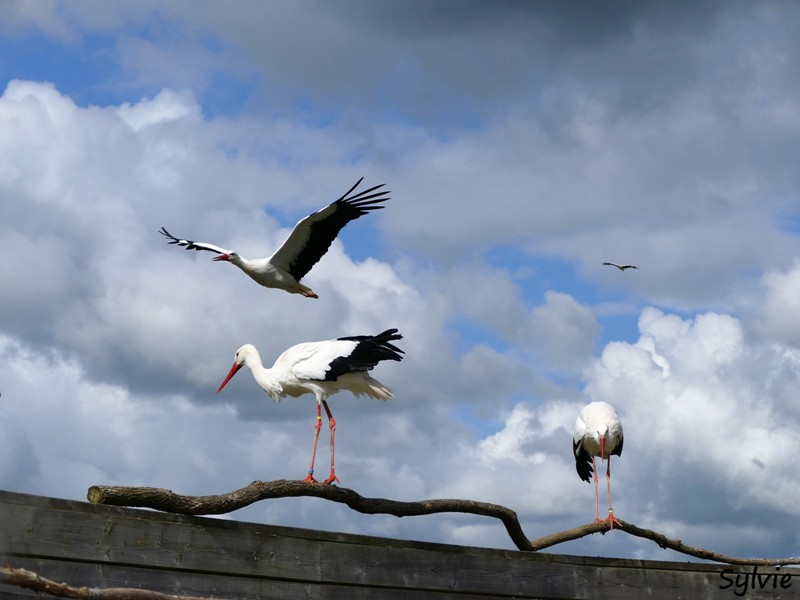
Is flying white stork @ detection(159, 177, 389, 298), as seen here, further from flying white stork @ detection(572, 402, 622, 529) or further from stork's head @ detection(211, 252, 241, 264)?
flying white stork @ detection(572, 402, 622, 529)

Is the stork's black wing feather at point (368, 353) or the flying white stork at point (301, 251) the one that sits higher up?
the flying white stork at point (301, 251)

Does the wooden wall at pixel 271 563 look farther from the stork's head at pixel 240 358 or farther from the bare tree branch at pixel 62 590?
the stork's head at pixel 240 358

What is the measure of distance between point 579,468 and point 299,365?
178 inches

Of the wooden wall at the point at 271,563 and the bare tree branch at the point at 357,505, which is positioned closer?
the wooden wall at the point at 271,563

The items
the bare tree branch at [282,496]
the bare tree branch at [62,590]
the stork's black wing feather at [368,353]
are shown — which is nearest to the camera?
the bare tree branch at [62,590]

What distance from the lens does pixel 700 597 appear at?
766 centimetres

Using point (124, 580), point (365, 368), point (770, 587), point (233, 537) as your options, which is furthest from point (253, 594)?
point (770, 587)

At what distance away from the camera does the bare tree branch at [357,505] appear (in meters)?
5.47

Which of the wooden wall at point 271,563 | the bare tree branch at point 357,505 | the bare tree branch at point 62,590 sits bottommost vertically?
the bare tree branch at point 62,590

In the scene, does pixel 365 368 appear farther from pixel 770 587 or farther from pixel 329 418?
pixel 770 587

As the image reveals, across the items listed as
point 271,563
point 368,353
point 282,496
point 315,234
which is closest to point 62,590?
point 271,563

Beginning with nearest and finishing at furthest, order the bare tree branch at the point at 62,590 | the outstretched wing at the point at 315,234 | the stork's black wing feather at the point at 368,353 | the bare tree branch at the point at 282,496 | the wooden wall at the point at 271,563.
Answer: the bare tree branch at the point at 62,590, the wooden wall at the point at 271,563, the bare tree branch at the point at 282,496, the stork's black wing feather at the point at 368,353, the outstretched wing at the point at 315,234

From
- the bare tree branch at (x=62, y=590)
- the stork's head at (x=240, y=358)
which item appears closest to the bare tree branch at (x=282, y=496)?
the bare tree branch at (x=62, y=590)

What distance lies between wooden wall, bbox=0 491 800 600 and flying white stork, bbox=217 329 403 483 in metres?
1.41
